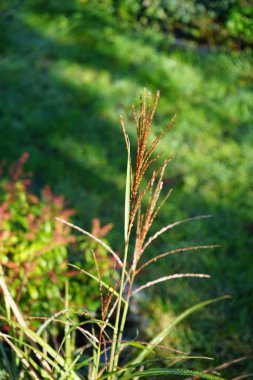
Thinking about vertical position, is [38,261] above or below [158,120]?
above

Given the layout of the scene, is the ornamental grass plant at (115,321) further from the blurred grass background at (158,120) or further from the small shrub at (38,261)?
the blurred grass background at (158,120)

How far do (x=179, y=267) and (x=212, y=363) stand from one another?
0.92 meters

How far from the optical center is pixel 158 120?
18.1 feet

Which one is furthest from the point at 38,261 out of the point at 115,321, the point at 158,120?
the point at 158,120

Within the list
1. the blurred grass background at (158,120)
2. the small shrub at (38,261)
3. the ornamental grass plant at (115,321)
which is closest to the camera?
the ornamental grass plant at (115,321)

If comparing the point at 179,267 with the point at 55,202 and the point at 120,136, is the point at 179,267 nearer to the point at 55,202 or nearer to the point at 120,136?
the point at 55,202

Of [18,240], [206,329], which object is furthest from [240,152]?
[18,240]

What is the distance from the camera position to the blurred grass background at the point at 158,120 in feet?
12.1

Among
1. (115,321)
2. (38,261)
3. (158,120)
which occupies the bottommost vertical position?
(158,120)

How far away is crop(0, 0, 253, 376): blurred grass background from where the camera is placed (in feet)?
12.1


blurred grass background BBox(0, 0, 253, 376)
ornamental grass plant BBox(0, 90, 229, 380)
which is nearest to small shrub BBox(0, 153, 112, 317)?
ornamental grass plant BBox(0, 90, 229, 380)

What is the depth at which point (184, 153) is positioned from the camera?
506cm

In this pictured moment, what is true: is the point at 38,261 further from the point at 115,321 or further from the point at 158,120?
the point at 158,120

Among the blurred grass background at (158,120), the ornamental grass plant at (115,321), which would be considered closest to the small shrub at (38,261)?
the ornamental grass plant at (115,321)
